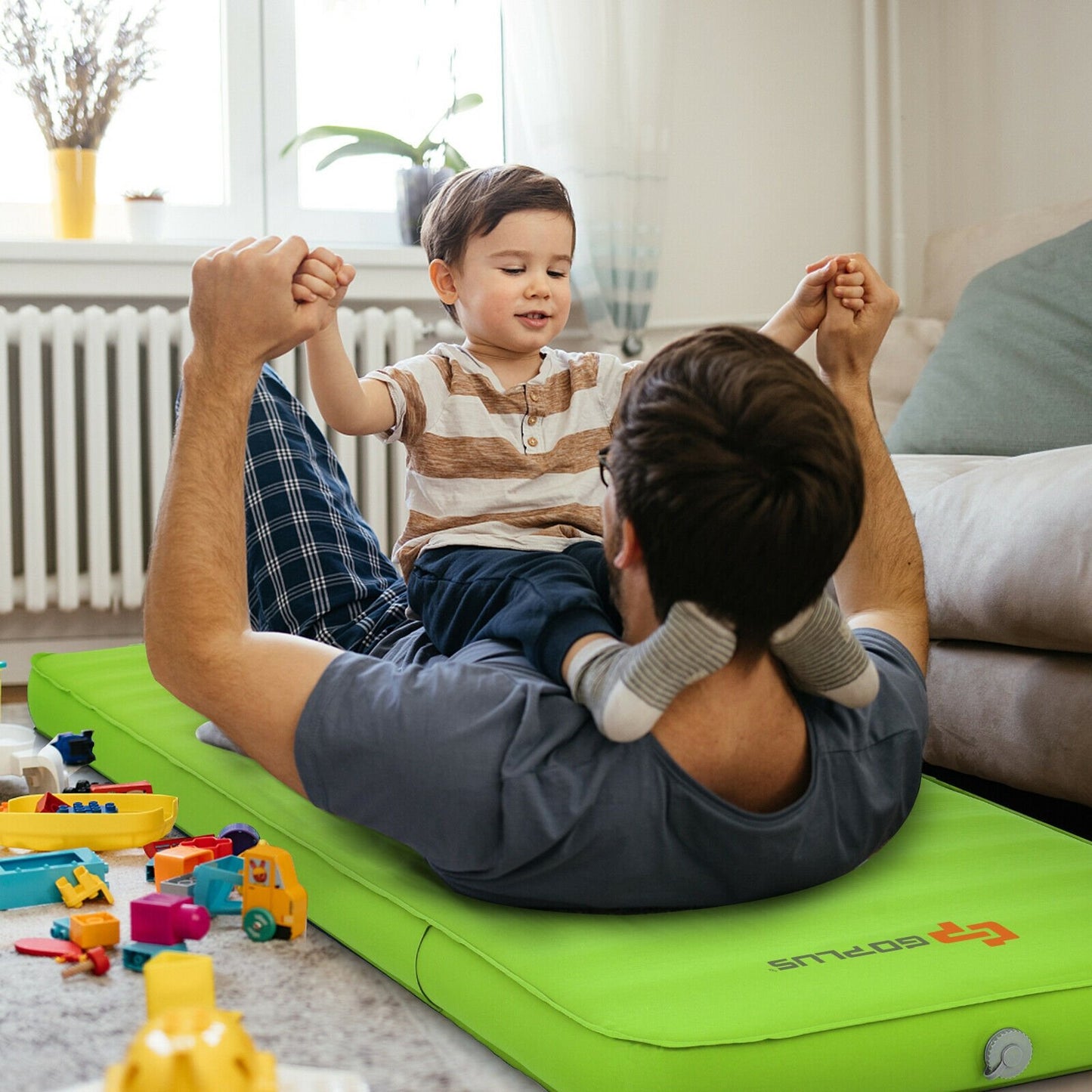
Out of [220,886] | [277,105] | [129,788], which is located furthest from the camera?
[277,105]

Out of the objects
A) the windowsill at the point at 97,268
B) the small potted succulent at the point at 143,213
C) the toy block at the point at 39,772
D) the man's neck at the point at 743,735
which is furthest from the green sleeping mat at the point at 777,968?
the small potted succulent at the point at 143,213

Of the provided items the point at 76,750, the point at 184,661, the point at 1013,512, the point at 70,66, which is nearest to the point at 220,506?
the point at 184,661

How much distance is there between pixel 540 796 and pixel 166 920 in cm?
40

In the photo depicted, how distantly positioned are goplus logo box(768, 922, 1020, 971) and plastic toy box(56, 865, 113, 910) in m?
0.71

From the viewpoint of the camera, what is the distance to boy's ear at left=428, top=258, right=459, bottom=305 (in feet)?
5.00

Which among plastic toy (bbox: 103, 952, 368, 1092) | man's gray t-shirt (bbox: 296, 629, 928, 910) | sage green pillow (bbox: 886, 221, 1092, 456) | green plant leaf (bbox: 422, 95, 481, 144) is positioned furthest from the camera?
green plant leaf (bbox: 422, 95, 481, 144)

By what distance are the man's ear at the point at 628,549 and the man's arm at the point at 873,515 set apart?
43cm

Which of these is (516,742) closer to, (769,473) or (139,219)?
(769,473)

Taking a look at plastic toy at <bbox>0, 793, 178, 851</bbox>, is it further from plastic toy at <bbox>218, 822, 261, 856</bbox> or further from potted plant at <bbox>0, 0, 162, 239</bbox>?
potted plant at <bbox>0, 0, 162, 239</bbox>

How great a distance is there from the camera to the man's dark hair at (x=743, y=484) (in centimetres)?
90

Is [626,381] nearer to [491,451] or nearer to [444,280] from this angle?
[491,451]

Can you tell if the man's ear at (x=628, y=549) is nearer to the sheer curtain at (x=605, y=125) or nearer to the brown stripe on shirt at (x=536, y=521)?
the brown stripe on shirt at (x=536, y=521)

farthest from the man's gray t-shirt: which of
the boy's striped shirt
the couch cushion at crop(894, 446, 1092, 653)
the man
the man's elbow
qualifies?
the couch cushion at crop(894, 446, 1092, 653)

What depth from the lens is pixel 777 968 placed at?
97cm
